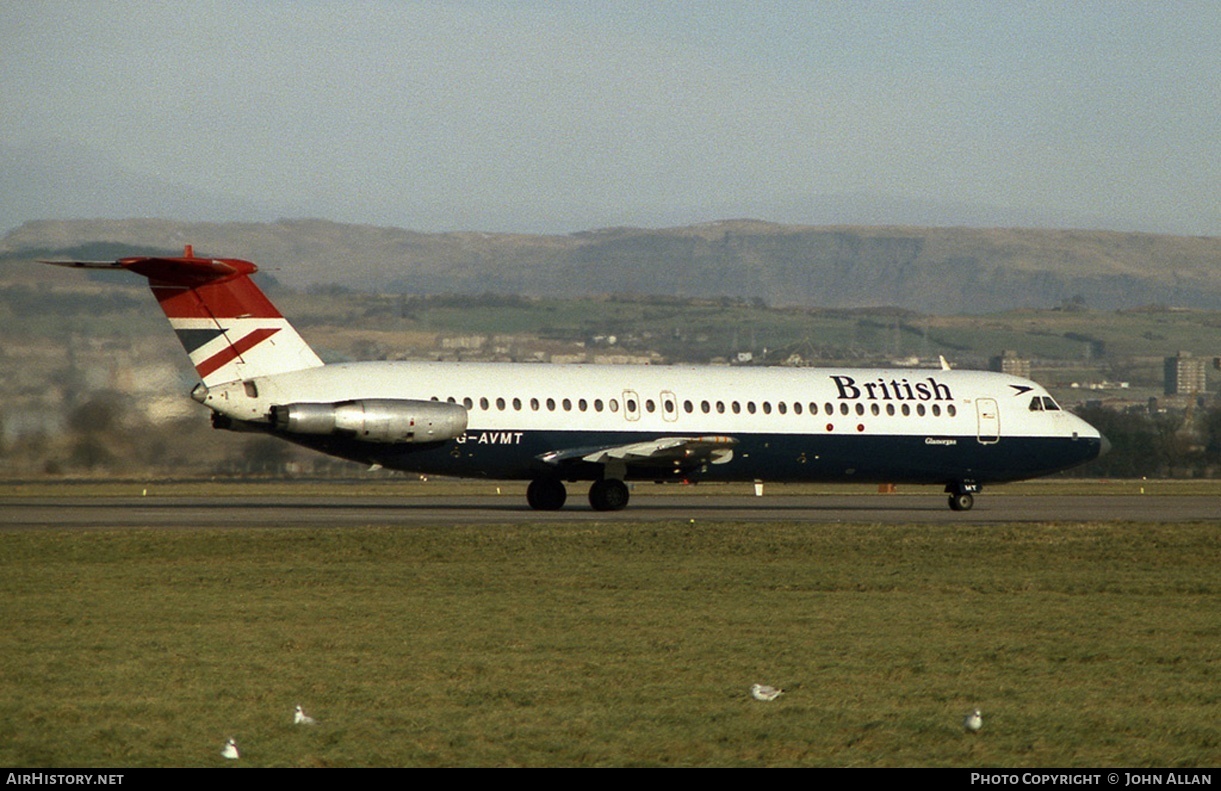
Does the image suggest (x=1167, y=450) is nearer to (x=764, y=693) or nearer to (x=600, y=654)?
(x=600, y=654)

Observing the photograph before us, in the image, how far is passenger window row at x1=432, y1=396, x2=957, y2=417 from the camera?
35406 mm

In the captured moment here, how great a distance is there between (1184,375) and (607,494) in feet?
327

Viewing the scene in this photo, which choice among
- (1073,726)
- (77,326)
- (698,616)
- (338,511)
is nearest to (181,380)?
(77,326)

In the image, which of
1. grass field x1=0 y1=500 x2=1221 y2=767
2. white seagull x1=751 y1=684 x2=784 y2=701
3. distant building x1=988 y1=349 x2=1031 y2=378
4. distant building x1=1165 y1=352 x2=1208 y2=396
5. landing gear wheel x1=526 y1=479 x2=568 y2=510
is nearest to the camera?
grass field x1=0 y1=500 x2=1221 y2=767

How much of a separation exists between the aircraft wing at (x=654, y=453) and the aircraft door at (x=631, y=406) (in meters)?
0.70

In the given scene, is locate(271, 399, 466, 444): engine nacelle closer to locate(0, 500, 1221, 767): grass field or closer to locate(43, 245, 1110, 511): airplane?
locate(43, 245, 1110, 511): airplane

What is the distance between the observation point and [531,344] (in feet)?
319

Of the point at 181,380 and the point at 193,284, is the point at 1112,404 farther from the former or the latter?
the point at 193,284

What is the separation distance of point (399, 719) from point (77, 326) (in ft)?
133

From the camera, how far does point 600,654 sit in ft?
46.2

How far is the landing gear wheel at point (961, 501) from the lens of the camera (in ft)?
131

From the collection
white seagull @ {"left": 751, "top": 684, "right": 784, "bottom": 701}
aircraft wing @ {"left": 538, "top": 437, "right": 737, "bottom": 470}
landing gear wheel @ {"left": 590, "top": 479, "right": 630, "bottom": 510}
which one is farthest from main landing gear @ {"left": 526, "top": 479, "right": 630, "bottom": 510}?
white seagull @ {"left": 751, "top": 684, "right": 784, "bottom": 701}

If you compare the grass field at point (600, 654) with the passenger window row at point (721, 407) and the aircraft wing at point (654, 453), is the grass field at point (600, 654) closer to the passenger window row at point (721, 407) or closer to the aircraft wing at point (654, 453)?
the passenger window row at point (721, 407)

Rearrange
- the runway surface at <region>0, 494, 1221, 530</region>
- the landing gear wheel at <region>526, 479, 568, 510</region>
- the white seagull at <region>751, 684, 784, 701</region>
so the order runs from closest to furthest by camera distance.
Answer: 1. the white seagull at <region>751, 684, 784, 701</region>
2. the runway surface at <region>0, 494, 1221, 530</region>
3. the landing gear wheel at <region>526, 479, 568, 510</region>
